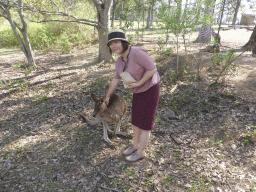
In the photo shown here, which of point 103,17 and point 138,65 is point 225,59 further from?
point 103,17

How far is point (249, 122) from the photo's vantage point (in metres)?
3.77

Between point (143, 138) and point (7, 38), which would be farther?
point (7, 38)

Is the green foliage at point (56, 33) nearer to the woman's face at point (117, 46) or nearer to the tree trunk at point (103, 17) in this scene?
the tree trunk at point (103, 17)

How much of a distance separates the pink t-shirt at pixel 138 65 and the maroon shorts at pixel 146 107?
0.32 feet

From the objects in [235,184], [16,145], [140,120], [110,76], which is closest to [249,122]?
[235,184]

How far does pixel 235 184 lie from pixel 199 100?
95.2 inches

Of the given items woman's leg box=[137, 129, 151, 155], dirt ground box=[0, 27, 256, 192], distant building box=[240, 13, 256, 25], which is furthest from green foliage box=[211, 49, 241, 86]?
distant building box=[240, 13, 256, 25]

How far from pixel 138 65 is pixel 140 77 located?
182 millimetres

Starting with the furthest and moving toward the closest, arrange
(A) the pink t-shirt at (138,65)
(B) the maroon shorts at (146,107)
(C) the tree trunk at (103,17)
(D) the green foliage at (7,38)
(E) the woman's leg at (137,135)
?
(D) the green foliage at (7,38), (C) the tree trunk at (103,17), (E) the woman's leg at (137,135), (B) the maroon shorts at (146,107), (A) the pink t-shirt at (138,65)

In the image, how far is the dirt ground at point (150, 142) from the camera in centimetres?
265

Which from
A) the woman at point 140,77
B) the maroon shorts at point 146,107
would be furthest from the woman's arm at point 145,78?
the maroon shorts at point 146,107

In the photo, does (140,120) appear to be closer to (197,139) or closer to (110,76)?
(197,139)

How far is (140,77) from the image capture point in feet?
7.60

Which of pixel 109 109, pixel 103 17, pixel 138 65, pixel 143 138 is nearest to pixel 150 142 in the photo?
pixel 143 138
